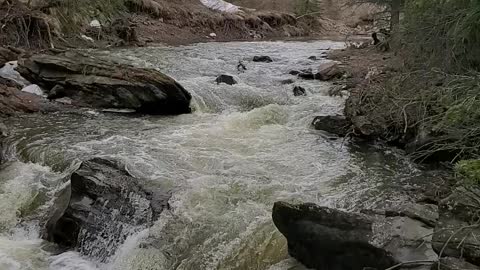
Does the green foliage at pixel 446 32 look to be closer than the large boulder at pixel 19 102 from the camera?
Yes

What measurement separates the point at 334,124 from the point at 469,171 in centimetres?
447

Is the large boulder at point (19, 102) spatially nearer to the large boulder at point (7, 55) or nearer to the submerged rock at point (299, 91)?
the large boulder at point (7, 55)

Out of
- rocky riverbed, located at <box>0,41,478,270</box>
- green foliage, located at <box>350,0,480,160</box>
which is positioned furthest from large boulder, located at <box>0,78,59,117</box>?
green foliage, located at <box>350,0,480,160</box>

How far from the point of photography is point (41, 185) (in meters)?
6.21

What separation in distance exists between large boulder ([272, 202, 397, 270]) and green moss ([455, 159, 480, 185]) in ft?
2.63

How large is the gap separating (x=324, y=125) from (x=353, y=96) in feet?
2.54

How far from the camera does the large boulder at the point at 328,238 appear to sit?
4.11 metres

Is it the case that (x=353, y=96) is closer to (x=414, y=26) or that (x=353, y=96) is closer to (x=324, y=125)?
(x=324, y=125)

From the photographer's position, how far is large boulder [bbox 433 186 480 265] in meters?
3.54

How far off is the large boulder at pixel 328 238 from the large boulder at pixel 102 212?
146 centimetres

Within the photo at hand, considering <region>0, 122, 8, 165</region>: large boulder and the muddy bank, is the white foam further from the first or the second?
<region>0, 122, 8, 165</region>: large boulder

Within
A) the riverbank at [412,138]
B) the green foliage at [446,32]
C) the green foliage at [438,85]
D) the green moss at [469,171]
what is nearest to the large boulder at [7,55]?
the riverbank at [412,138]

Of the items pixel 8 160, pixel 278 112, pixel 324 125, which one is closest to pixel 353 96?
pixel 324 125

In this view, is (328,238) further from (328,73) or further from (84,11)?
(84,11)
